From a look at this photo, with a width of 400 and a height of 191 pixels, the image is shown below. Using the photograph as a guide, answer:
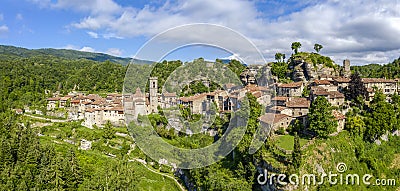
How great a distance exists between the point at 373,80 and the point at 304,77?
7490mm

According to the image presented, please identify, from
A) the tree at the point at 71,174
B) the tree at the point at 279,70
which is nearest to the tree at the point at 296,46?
the tree at the point at 279,70

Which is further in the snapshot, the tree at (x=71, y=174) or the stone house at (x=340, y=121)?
the stone house at (x=340, y=121)

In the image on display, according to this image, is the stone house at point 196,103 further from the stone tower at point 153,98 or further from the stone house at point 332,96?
the stone house at point 332,96

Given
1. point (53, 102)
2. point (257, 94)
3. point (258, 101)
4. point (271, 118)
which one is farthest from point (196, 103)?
point (53, 102)

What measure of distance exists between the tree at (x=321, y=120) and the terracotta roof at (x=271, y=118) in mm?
2677

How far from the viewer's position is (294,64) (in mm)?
38969

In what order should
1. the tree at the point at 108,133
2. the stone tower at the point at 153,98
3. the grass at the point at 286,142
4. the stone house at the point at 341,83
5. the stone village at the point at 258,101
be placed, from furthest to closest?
the stone tower at the point at 153,98, the tree at the point at 108,133, the stone house at the point at 341,83, the stone village at the point at 258,101, the grass at the point at 286,142

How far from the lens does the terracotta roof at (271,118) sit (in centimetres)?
2243

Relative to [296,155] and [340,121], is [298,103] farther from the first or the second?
[296,155]

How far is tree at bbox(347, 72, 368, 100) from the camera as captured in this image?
28.8m

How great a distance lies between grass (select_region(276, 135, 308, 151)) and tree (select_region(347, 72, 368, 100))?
9444 millimetres

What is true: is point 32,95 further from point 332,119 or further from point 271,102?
point 332,119

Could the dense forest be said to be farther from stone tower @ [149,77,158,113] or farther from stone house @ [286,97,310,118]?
stone tower @ [149,77,158,113]

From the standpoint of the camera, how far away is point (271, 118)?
22.8 m
